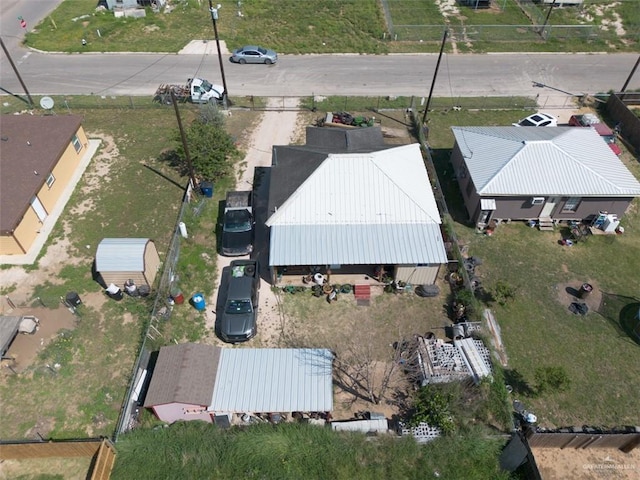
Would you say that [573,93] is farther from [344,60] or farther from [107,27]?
[107,27]

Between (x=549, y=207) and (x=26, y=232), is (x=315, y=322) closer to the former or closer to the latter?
(x=549, y=207)

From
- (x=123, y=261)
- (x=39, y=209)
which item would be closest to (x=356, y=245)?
(x=123, y=261)

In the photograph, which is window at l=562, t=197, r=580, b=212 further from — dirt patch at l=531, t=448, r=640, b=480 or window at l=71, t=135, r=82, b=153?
window at l=71, t=135, r=82, b=153

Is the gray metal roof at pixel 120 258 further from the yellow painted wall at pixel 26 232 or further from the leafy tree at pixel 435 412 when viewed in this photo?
the leafy tree at pixel 435 412

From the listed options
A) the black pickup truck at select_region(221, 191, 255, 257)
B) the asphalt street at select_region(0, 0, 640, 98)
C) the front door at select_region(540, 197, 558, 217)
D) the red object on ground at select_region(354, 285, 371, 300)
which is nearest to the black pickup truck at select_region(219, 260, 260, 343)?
the black pickup truck at select_region(221, 191, 255, 257)

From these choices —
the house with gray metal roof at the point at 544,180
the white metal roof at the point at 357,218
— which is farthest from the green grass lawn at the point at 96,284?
the house with gray metal roof at the point at 544,180

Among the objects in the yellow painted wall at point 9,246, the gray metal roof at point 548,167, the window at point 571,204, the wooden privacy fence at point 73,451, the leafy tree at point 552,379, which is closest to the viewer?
the wooden privacy fence at point 73,451
